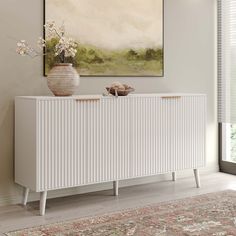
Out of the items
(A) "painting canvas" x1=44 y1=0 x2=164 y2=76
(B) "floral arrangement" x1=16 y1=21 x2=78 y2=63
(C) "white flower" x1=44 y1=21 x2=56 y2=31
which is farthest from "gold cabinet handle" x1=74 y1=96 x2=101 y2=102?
(C) "white flower" x1=44 y1=21 x2=56 y2=31

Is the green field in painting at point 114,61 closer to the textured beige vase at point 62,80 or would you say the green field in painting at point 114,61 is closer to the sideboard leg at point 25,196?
the textured beige vase at point 62,80

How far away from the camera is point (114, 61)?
420 centimetres

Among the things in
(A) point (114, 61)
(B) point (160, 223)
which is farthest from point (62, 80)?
(B) point (160, 223)

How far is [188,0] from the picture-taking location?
474 cm

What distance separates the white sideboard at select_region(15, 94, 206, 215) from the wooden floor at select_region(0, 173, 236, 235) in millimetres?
136

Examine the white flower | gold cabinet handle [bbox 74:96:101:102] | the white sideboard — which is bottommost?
the white sideboard

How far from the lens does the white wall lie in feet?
12.0

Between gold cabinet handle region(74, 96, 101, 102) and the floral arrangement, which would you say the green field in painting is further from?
gold cabinet handle region(74, 96, 101, 102)

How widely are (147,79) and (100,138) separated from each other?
41.4 inches

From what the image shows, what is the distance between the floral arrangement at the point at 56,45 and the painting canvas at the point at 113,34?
0.24 ft

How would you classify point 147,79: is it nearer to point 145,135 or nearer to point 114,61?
point 114,61

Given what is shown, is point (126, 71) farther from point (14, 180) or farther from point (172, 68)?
point (14, 180)

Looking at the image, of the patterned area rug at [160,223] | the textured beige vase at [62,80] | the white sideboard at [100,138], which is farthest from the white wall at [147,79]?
the patterned area rug at [160,223]

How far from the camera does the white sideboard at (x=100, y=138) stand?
11.2ft
